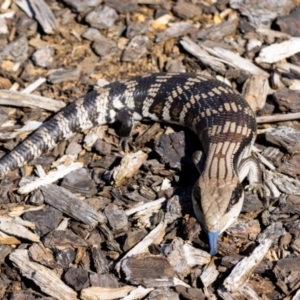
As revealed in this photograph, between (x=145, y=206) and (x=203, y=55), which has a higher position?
(x=203, y=55)

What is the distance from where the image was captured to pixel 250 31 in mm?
9039

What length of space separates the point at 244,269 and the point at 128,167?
69.4 inches

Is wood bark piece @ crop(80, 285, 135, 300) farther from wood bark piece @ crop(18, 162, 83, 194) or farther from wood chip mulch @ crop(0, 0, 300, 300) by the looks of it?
wood bark piece @ crop(18, 162, 83, 194)

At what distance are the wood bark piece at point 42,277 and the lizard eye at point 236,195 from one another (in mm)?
1632

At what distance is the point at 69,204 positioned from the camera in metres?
6.91

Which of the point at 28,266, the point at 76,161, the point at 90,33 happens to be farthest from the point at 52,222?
the point at 90,33

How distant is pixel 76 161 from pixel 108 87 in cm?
127

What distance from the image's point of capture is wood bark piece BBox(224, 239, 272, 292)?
600 cm

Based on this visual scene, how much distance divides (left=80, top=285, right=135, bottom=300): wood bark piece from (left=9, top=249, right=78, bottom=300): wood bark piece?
0.11 m

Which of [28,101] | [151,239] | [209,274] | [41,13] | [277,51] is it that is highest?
[41,13]

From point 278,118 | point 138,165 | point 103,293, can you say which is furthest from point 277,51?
point 103,293

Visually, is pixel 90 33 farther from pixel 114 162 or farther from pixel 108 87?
pixel 114 162

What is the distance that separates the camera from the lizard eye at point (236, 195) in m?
6.52

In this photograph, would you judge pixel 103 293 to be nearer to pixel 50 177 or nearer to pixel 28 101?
pixel 50 177
